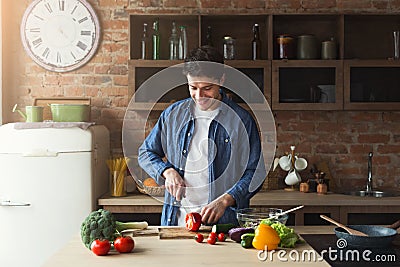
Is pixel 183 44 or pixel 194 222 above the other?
pixel 183 44

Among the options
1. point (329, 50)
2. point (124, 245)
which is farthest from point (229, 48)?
point (124, 245)

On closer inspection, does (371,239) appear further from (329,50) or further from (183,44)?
(183,44)

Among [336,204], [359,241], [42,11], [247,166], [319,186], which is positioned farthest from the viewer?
[42,11]

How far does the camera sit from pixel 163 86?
4.77 m

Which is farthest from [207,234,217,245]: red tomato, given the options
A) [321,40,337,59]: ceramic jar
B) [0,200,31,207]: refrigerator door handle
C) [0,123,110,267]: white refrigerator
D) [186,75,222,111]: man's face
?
[321,40,337,59]: ceramic jar

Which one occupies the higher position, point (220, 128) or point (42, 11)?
point (42, 11)

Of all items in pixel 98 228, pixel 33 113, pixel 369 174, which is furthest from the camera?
pixel 369 174

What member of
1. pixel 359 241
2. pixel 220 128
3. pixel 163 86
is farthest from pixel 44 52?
pixel 359 241

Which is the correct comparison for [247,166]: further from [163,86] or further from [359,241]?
[163,86]

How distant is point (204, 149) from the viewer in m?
3.15

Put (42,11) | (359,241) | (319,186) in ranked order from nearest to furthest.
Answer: (359,241) → (319,186) → (42,11)

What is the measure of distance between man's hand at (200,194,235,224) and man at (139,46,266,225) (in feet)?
0.17

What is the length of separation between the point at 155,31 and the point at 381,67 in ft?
5.44

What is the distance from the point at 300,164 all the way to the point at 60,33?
2.06 m
